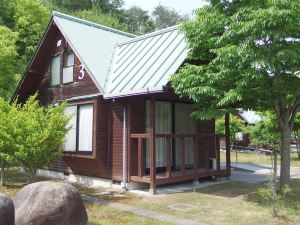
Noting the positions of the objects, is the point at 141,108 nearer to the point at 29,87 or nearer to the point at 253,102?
the point at 253,102

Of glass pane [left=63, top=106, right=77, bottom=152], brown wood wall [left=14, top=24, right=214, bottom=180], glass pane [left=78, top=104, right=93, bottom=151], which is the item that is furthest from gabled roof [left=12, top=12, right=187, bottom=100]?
glass pane [left=63, top=106, right=77, bottom=152]

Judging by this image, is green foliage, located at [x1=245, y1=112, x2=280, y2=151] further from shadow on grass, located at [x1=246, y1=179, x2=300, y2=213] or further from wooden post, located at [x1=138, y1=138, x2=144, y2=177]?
wooden post, located at [x1=138, y1=138, x2=144, y2=177]

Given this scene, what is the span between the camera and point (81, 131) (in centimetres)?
1342

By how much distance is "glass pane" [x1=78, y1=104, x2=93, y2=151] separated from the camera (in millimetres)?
13047

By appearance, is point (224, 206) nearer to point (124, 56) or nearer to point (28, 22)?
point (124, 56)

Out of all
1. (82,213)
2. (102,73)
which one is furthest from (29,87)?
(82,213)

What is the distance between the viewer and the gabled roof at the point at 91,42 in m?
13.3

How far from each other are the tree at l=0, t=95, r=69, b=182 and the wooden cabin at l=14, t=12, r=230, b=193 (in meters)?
1.87

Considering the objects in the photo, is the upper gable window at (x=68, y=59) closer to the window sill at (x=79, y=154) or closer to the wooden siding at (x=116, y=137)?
the wooden siding at (x=116, y=137)

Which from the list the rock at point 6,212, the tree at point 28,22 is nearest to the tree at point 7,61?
the tree at point 28,22

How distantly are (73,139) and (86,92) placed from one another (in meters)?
1.83

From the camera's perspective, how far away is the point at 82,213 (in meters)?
6.81

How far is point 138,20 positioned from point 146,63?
47036mm

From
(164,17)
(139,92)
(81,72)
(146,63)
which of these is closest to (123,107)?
(139,92)
